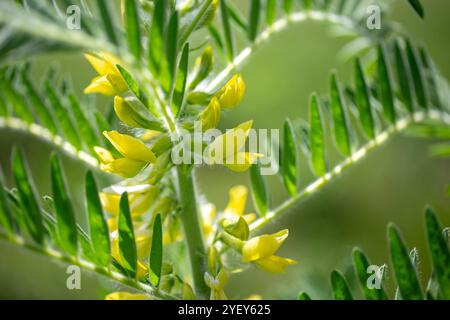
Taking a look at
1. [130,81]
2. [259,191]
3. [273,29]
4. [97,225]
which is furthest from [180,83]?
[273,29]

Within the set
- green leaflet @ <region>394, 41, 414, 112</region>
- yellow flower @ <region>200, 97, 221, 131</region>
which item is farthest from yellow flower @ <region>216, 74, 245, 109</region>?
green leaflet @ <region>394, 41, 414, 112</region>

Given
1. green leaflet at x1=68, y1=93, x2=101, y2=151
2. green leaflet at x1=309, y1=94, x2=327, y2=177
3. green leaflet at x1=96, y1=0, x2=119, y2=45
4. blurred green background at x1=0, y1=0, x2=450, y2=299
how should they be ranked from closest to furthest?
green leaflet at x1=96, y1=0, x2=119, y2=45 < green leaflet at x1=309, y1=94, x2=327, y2=177 < green leaflet at x1=68, y1=93, x2=101, y2=151 < blurred green background at x1=0, y1=0, x2=450, y2=299

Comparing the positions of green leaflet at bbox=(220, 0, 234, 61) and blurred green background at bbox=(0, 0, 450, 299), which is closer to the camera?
green leaflet at bbox=(220, 0, 234, 61)

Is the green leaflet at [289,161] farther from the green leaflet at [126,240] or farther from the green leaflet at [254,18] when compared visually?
the green leaflet at [126,240]

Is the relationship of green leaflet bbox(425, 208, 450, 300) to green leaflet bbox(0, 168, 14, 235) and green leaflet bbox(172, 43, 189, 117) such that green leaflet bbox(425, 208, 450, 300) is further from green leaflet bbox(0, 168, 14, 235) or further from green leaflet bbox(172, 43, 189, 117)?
green leaflet bbox(0, 168, 14, 235)

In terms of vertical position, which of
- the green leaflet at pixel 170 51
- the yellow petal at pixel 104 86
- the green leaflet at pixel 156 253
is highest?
the yellow petal at pixel 104 86

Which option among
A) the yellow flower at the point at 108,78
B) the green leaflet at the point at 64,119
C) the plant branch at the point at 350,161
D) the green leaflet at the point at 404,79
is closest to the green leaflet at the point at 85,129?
the green leaflet at the point at 64,119
